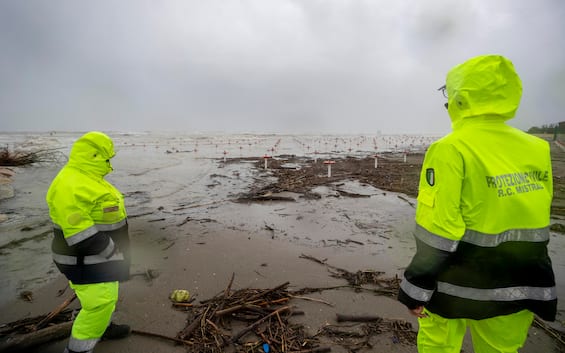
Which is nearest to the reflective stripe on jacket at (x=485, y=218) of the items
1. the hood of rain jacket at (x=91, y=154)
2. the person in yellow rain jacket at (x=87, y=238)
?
the person in yellow rain jacket at (x=87, y=238)

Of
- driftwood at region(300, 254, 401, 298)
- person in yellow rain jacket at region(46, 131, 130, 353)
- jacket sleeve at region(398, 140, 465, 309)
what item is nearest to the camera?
jacket sleeve at region(398, 140, 465, 309)

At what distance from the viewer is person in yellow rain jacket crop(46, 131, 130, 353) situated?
2430mm

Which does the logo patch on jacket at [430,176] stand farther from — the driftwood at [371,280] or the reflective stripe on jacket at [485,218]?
the driftwood at [371,280]

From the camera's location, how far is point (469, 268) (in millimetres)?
1735

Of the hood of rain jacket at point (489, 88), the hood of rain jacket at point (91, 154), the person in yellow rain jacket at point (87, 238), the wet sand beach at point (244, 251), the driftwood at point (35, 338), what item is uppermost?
the hood of rain jacket at point (489, 88)

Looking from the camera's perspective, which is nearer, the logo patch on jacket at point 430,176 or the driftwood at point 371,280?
the logo patch on jacket at point 430,176

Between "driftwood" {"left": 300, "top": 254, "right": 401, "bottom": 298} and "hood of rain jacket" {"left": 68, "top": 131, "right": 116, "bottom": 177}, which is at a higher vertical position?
"hood of rain jacket" {"left": 68, "top": 131, "right": 116, "bottom": 177}

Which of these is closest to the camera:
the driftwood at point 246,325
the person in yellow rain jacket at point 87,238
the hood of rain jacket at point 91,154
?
the person in yellow rain jacket at point 87,238

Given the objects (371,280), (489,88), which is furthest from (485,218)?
(371,280)

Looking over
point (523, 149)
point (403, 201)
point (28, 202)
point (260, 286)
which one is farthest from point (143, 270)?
point (403, 201)

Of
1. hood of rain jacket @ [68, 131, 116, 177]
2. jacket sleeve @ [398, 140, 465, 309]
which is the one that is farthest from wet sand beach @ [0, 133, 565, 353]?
hood of rain jacket @ [68, 131, 116, 177]

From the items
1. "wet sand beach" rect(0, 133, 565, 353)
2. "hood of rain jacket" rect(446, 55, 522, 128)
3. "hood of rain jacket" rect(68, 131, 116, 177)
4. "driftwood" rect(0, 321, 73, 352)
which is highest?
"hood of rain jacket" rect(446, 55, 522, 128)

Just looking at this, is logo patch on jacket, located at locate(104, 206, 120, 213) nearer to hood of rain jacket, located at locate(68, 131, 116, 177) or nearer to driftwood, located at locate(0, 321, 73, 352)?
hood of rain jacket, located at locate(68, 131, 116, 177)

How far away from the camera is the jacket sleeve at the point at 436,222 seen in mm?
1649
